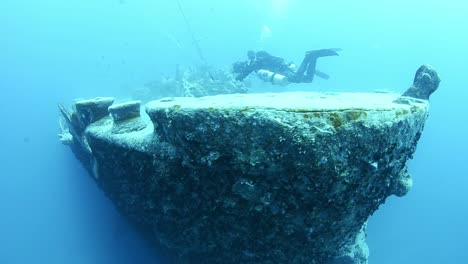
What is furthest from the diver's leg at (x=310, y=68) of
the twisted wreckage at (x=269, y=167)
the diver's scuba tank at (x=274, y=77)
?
the twisted wreckage at (x=269, y=167)

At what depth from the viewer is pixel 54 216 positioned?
28.1ft

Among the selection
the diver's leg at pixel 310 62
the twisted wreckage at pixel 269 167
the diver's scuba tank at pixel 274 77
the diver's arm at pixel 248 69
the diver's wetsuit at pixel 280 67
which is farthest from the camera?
the diver's arm at pixel 248 69

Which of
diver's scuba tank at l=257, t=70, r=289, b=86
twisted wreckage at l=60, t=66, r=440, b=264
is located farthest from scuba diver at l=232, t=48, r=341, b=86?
twisted wreckage at l=60, t=66, r=440, b=264

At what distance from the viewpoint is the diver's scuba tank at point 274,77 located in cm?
1070

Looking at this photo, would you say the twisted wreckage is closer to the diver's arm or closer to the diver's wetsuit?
the diver's wetsuit

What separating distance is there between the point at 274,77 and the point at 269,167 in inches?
Result: 354

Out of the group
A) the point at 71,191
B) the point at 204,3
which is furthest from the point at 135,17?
the point at 71,191

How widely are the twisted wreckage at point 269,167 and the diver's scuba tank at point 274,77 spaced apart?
7517mm

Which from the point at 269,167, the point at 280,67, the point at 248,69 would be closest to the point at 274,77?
the point at 280,67

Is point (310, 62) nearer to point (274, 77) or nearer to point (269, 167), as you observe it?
point (274, 77)

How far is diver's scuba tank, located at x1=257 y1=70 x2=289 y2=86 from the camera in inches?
421

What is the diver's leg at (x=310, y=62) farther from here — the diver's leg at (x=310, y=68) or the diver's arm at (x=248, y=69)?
the diver's arm at (x=248, y=69)

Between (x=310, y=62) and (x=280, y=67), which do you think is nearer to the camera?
(x=310, y=62)

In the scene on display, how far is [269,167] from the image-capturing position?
219cm
